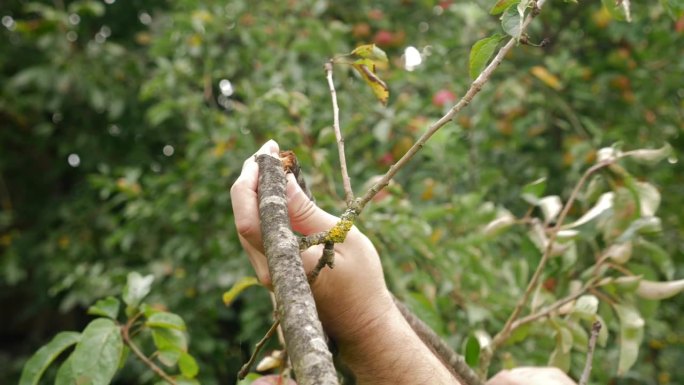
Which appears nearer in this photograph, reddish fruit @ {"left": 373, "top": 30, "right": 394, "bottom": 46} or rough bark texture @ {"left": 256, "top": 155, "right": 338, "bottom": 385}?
rough bark texture @ {"left": 256, "top": 155, "right": 338, "bottom": 385}

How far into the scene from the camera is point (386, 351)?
0.81 metres

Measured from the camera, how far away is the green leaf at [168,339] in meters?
1.12

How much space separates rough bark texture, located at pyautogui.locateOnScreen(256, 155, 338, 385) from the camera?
1.60 feet

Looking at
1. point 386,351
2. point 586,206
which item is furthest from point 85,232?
point 386,351

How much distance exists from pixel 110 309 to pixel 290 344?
68 cm

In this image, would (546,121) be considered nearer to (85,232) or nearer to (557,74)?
(557,74)

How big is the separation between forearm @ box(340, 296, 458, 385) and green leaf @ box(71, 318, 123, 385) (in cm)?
35

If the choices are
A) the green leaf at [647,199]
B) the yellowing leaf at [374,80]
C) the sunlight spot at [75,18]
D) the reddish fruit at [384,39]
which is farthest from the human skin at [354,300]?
the sunlight spot at [75,18]

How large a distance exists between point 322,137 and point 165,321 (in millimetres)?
726

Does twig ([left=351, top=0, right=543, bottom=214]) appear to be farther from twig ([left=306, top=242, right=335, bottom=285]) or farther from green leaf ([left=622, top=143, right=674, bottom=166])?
green leaf ([left=622, top=143, right=674, bottom=166])

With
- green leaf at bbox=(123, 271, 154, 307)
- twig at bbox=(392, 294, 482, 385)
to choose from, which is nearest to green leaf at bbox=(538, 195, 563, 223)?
twig at bbox=(392, 294, 482, 385)

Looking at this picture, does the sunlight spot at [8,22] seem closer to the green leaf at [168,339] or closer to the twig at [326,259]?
the green leaf at [168,339]

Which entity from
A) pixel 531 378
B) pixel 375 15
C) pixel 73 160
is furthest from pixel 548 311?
pixel 73 160

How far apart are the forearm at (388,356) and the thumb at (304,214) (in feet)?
0.40
